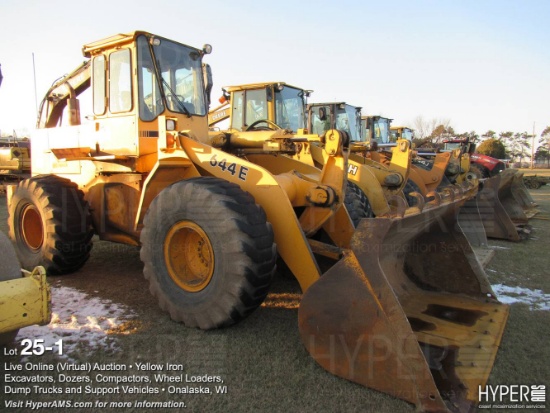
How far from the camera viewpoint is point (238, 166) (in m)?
3.91

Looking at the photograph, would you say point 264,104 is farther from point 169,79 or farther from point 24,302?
point 24,302

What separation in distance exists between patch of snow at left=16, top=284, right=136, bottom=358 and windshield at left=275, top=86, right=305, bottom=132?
5.36 metres

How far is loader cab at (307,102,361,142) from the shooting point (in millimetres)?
11191

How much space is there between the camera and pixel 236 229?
3.33m

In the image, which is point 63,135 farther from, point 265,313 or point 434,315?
point 434,315

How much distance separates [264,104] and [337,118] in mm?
3501

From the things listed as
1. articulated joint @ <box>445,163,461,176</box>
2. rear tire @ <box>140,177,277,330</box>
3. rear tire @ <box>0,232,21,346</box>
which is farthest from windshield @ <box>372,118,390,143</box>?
rear tire @ <box>0,232,21,346</box>

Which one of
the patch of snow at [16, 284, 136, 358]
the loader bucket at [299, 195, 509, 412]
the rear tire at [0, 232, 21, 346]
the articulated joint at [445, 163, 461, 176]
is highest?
the articulated joint at [445, 163, 461, 176]

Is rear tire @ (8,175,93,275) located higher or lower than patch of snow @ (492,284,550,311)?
higher

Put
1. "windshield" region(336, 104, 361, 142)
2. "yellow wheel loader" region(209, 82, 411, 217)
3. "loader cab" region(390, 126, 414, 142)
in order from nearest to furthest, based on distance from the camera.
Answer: "yellow wheel loader" region(209, 82, 411, 217) → "windshield" region(336, 104, 361, 142) → "loader cab" region(390, 126, 414, 142)

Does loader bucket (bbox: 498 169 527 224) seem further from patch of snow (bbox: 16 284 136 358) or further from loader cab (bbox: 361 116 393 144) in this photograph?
patch of snow (bbox: 16 284 136 358)

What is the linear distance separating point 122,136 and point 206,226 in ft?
6.08

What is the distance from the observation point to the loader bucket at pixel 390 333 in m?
2.62

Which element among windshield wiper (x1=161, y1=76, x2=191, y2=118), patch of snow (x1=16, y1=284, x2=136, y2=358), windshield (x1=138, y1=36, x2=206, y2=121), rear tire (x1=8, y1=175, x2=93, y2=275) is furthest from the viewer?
rear tire (x1=8, y1=175, x2=93, y2=275)
